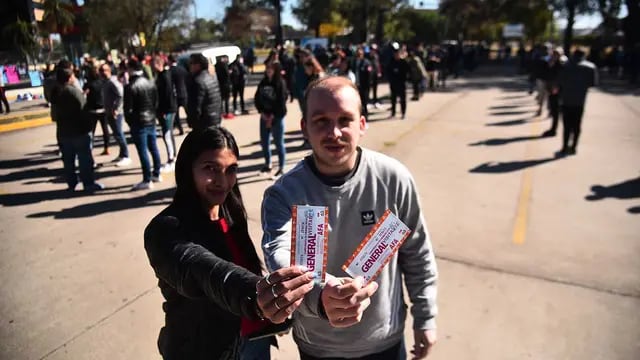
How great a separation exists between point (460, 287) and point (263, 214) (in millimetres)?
2790

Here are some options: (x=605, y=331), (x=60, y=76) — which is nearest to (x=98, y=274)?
(x=60, y=76)

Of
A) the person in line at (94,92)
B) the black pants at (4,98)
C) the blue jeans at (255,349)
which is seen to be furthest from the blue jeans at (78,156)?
the blue jeans at (255,349)

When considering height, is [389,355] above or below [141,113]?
below

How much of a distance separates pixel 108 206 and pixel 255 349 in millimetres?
4958

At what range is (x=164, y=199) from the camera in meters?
6.23

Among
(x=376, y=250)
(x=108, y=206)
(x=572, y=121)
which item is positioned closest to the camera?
(x=376, y=250)

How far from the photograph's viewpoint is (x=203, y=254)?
140cm

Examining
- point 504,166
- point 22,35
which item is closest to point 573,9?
point 504,166

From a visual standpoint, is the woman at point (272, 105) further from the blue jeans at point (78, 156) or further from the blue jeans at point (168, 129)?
the blue jeans at point (78, 156)

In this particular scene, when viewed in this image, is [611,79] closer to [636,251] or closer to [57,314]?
[636,251]

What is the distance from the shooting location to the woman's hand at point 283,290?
111cm

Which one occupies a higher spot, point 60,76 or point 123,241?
point 60,76

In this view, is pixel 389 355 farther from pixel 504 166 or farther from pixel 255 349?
pixel 504 166

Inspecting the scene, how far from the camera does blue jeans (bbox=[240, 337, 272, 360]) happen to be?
1.77 metres
